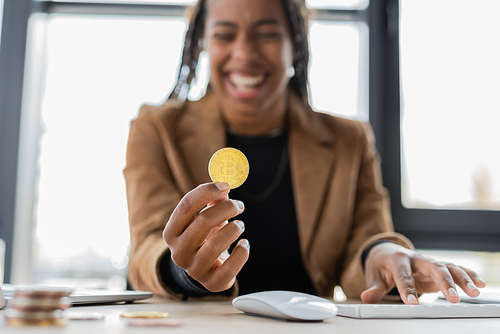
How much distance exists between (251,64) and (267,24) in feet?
0.51

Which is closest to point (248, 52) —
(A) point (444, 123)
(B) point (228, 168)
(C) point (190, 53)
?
(C) point (190, 53)

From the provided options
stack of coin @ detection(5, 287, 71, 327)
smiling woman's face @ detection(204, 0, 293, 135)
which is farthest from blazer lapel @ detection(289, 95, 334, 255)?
stack of coin @ detection(5, 287, 71, 327)

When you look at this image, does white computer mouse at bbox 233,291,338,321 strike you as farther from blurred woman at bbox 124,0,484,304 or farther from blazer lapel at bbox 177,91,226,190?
blazer lapel at bbox 177,91,226,190

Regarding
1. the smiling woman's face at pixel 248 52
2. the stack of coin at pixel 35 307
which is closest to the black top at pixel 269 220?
the smiling woman's face at pixel 248 52

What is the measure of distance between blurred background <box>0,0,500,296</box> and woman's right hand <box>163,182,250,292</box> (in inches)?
61.3

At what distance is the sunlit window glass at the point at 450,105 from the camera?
2.40 meters

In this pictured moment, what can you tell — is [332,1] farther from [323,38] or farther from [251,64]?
[251,64]

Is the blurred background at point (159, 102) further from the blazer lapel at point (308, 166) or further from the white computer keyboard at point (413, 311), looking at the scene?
the white computer keyboard at point (413, 311)

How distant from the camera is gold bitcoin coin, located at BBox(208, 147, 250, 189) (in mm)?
867

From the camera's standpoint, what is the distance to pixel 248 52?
5.25 feet

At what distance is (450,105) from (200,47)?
146 centimetres

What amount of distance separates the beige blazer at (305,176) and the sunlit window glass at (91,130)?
76 cm

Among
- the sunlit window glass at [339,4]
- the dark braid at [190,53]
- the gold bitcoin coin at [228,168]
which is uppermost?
the sunlit window glass at [339,4]

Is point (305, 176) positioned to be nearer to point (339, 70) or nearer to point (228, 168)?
point (228, 168)
